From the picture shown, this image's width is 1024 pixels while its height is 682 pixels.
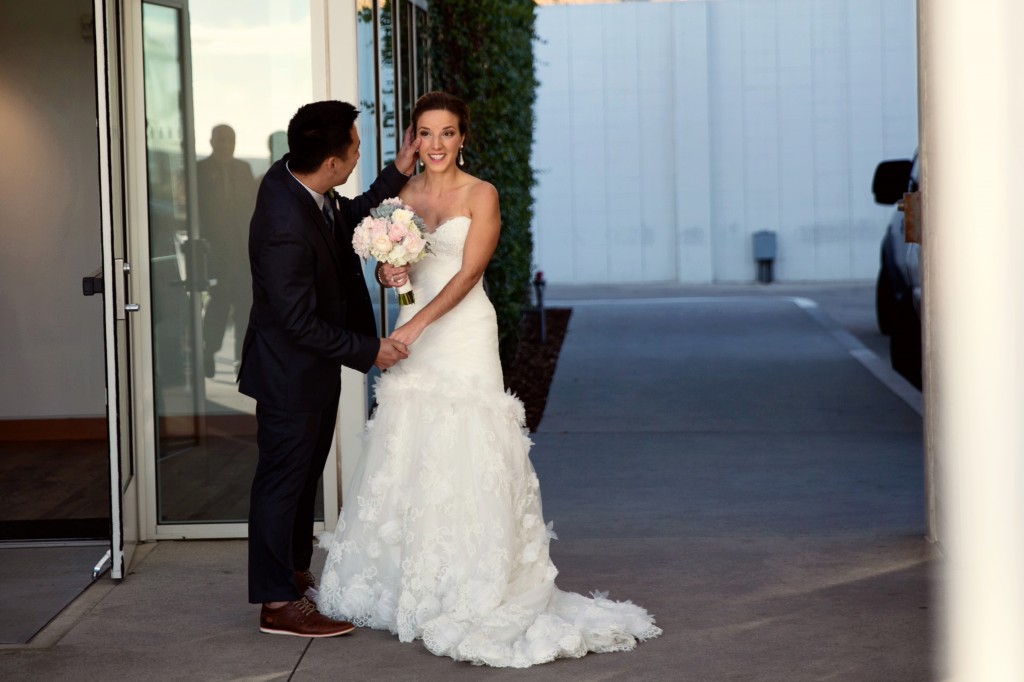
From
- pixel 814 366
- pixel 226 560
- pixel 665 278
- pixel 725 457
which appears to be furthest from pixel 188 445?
pixel 665 278

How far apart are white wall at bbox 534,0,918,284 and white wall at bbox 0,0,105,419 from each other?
41.4ft

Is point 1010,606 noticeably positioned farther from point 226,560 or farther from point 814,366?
point 814,366

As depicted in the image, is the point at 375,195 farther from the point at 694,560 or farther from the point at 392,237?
the point at 694,560

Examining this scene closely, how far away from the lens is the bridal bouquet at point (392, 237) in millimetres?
4379

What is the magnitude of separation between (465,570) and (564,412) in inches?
211

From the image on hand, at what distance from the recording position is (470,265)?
4.58 m

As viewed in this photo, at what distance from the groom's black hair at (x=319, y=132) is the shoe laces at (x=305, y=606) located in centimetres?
147

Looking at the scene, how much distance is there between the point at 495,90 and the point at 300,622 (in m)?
6.65

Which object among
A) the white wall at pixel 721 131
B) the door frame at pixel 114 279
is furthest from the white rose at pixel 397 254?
the white wall at pixel 721 131

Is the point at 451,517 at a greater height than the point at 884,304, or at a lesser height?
lesser

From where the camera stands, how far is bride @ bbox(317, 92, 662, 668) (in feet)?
14.5

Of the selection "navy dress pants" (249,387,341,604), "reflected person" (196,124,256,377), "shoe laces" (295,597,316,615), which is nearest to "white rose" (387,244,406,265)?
"navy dress pants" (249,387,341,604)

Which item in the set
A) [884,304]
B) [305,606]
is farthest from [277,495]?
[884,304]

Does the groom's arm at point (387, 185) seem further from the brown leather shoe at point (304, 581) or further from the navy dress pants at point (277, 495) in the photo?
the brown leather shoe at point (304, 581)
